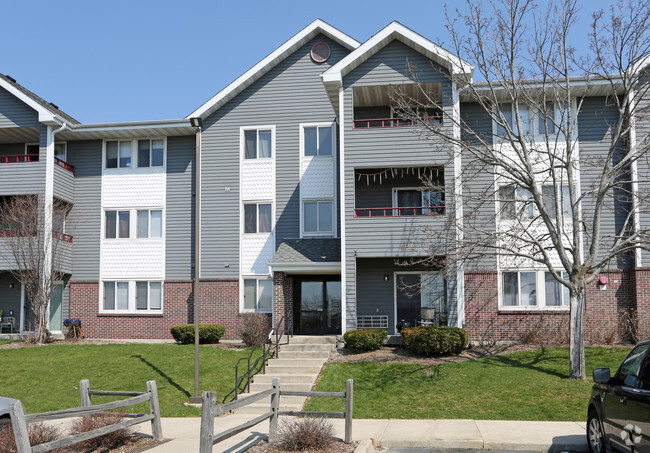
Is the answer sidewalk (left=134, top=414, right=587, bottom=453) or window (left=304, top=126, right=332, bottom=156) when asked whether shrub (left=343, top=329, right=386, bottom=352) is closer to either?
sidewalk (left=134, top=414, right=587, bottom=453)

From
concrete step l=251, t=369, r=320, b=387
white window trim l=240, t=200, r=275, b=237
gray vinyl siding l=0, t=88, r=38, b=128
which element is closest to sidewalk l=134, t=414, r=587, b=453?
concrete step l=251, t=369, r=320, b=387

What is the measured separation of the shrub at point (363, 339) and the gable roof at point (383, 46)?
27.3ft

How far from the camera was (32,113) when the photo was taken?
81.1 ft

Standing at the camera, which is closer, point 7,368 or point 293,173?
point 7,368

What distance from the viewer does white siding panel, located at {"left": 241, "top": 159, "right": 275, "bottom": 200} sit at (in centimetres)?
2403

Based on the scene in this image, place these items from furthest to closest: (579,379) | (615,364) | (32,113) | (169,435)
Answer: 1. (32,113)
2. (615,364)
3. (579,379)
4. (169,435)

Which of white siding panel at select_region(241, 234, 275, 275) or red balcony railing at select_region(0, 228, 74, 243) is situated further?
white siding panel at select_region(241, 234, 275, 275)

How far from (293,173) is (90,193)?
8618 mm

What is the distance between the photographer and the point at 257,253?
23.8m

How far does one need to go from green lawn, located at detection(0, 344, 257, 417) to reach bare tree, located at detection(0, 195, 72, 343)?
2.14m

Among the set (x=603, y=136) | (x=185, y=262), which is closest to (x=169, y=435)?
(x=185, y=262)

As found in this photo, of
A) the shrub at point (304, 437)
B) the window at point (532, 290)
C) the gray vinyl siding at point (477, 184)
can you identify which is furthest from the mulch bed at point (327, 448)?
the window at point (532, 290)

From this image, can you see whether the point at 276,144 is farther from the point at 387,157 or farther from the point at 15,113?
the point at 15,113

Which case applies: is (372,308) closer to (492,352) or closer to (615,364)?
(492,352)
